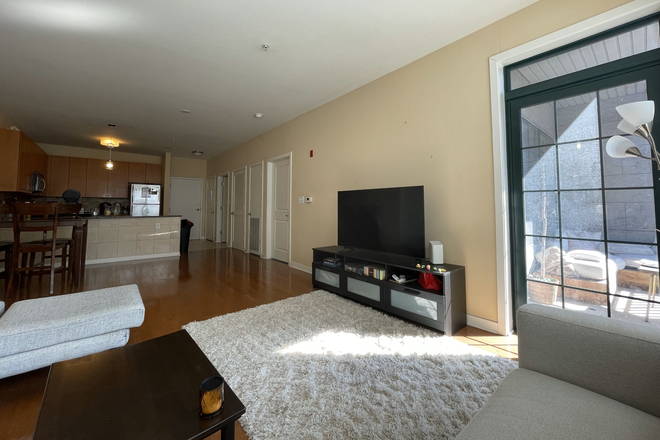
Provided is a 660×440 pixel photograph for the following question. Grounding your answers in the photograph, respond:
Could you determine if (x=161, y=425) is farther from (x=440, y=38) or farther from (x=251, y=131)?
(x=251, y=131)

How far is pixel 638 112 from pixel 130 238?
22.0ft

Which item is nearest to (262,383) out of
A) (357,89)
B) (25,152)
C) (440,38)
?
(440,38)

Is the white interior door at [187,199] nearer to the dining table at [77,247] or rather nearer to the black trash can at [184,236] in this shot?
the black trash can at [184,236]

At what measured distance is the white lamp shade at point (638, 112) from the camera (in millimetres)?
1244

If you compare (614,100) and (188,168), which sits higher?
(188,168)

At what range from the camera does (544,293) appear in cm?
216

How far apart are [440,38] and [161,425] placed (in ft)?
10.9

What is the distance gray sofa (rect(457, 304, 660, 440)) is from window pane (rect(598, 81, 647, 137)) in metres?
1.63

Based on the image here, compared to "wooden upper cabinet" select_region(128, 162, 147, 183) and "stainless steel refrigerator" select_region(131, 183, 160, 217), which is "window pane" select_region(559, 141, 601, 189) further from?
"wooden upper cabinet" select_region(128, 162, 147, 183)

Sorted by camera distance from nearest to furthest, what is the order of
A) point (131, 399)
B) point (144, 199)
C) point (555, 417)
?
1. point (555, 417)
2. point (131, 399)
3. point (144, 199)

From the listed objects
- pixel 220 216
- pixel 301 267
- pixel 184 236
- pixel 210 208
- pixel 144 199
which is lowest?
pixel 301 267

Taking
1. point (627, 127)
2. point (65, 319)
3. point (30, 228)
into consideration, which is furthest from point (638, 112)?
point (30, 228)

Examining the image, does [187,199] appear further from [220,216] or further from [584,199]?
[584,199]

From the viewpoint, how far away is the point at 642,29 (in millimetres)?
1773
